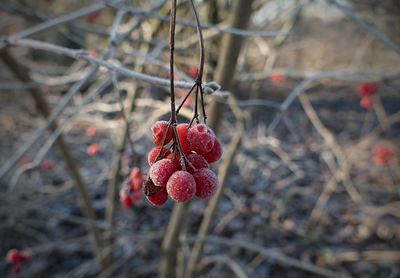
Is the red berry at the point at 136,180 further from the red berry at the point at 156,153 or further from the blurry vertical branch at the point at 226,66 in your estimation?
the blurry vertical branch at the point at 226,66

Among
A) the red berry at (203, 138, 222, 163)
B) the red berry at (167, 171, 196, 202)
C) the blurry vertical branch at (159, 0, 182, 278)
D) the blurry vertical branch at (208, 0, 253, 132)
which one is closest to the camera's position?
the red berry at (167, 171, 196, 202)

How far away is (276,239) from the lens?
11.6 ft

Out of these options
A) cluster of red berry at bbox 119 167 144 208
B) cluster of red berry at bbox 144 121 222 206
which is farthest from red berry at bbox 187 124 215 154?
cluster of red berry at bbox 119 167 144 208

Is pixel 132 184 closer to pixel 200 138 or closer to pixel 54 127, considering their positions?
pixel 200 138

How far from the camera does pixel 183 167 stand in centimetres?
68

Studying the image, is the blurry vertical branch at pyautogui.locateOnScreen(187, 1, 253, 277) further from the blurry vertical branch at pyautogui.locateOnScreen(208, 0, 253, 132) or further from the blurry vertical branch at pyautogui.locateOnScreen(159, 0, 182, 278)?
the blurry vertical branch at pyautogui.locateOnScreen(159, 0, 182, 278)

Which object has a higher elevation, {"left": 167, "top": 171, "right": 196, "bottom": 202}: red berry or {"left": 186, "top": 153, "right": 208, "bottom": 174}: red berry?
{"left": 186, "top": 153, "right": 208, "bottom": 174}: red berry

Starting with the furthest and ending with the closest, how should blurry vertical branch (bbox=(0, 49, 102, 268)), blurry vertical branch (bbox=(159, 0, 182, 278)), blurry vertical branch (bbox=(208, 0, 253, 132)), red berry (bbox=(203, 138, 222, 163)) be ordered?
1. blurry vertical branch (bbox=(0, 49, 102, 268))
2. blurry vertical branch (bbox=(159, 0, 182, 278))
3. blurry vertical branch (bbox=(208, 0, 253, 132))
4. red berry (bbox=(203, 138, 222, 163))

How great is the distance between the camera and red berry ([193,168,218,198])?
2.34 feet

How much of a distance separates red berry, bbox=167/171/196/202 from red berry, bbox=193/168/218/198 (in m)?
0.05

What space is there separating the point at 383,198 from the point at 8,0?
15.1ft

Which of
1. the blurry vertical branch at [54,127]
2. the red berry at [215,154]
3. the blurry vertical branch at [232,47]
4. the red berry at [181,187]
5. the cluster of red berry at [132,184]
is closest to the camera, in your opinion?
the red berry at [181,187]

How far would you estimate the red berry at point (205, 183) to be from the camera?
28.1 inches

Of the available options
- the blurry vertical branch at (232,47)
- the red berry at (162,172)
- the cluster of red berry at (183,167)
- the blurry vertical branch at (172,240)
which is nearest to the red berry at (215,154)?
the cluster of red berry at (183,167)
